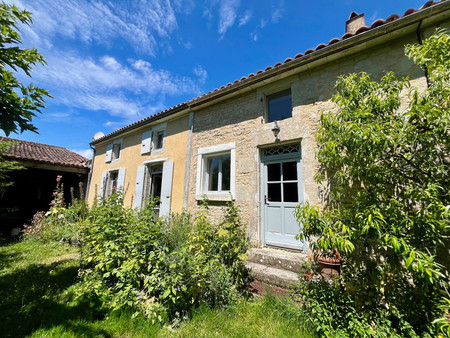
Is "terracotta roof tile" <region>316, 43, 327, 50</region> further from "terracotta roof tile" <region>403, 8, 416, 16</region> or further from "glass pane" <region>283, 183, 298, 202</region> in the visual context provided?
"glass pane" <region>283, 183, 298, 202</region>

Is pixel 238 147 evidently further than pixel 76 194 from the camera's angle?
No

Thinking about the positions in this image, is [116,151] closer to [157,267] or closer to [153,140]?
[153,140]

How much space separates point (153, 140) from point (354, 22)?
6.97 metres

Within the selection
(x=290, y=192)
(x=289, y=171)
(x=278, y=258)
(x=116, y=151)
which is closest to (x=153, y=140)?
(x=116, y=151)

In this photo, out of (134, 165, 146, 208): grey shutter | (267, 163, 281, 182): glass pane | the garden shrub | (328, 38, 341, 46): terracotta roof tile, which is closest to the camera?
(328, 38, 341, 46): terracotta roof tile

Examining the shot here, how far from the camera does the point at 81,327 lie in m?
2.22

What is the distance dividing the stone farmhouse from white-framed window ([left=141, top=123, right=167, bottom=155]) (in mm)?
498

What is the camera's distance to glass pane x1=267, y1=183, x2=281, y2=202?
4285 millimetres

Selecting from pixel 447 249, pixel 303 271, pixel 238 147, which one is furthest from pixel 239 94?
pixel 447 249

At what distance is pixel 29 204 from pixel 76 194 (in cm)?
182

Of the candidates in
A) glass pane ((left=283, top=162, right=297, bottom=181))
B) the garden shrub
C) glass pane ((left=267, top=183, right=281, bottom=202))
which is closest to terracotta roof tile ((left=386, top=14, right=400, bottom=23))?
glass pane ((left=283, top=162, right=297, bottom=181))

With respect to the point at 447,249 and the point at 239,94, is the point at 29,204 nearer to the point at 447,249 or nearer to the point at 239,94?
the point at 239,94

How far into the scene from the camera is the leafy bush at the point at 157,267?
2.47 metres

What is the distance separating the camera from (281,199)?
165 inches
